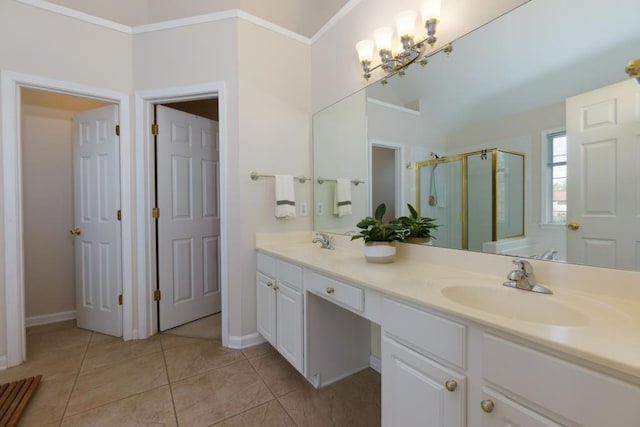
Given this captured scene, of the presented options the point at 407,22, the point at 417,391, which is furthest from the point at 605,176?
the point at 407,22

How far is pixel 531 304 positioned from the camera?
0.96 m

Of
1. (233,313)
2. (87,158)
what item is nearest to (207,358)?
(233,313)

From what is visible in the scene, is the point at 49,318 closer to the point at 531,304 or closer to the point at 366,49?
the point at 366,49

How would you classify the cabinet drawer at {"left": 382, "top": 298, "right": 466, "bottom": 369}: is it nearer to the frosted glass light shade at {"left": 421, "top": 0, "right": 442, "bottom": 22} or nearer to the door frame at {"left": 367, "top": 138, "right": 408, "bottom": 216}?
the door frame at {"left": 367, "top": 138, "right": 408, "bottom": 216}

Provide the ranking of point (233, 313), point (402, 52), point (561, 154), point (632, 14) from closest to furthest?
1. point (632, 14)
2. point (561, 154)
3. point (402, 52)
4. point (233, 313)

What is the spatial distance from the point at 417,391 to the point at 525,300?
0.50 metres

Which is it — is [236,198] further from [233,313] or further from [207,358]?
[207,358]

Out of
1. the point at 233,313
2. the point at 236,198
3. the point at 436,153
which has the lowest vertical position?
the point at 233,313

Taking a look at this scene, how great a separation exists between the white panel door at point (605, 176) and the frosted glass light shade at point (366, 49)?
116 cm

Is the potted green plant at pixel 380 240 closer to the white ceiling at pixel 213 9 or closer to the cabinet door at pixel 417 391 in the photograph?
the cabinet door at pixel 417 391

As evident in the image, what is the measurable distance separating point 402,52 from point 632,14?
93cm

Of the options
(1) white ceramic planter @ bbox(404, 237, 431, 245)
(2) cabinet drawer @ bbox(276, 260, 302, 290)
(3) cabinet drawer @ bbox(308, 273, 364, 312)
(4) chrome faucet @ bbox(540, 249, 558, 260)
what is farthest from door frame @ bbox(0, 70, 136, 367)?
(4) chrome faucet @ bbox(540, 249, 558, 260)

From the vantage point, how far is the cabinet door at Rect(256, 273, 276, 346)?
1.88m

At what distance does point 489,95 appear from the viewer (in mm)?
1276
